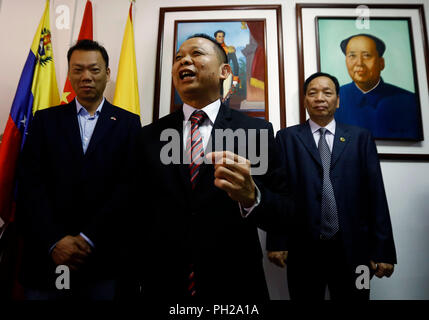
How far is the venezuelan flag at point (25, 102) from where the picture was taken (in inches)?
66.2

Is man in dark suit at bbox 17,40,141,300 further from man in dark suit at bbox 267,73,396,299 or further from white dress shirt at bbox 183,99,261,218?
man in dark suit at bbox 267,73,396,299

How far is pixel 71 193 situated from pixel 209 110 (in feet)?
2.71

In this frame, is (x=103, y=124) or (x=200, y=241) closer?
(x=200, y=241)

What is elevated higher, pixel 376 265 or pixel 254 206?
pixel 254 206

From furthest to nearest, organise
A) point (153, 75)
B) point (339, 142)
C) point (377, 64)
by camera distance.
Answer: point (153, 75)
point (377, 64)
point (339, 142)

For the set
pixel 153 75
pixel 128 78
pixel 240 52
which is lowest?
pixel 128 78

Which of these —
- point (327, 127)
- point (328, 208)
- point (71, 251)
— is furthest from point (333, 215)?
point (71, 251)

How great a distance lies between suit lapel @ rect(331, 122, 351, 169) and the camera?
1589 millimetres

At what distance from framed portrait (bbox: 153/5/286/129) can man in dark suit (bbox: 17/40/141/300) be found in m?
0.85

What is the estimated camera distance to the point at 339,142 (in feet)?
5.36

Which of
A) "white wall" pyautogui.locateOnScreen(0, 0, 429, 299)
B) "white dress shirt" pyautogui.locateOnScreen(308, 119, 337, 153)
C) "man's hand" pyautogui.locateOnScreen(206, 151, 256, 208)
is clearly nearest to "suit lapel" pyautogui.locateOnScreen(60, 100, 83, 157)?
"white wall" pyautogui.locateOnScreen(0, 0, 429, 299)

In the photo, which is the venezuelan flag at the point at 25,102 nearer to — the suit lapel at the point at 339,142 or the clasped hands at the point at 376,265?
the clasped hands at the point at 376,265

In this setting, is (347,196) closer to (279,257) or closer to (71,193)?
Answer: (279,257)

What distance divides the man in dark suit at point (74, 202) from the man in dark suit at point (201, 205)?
0.23 metres
